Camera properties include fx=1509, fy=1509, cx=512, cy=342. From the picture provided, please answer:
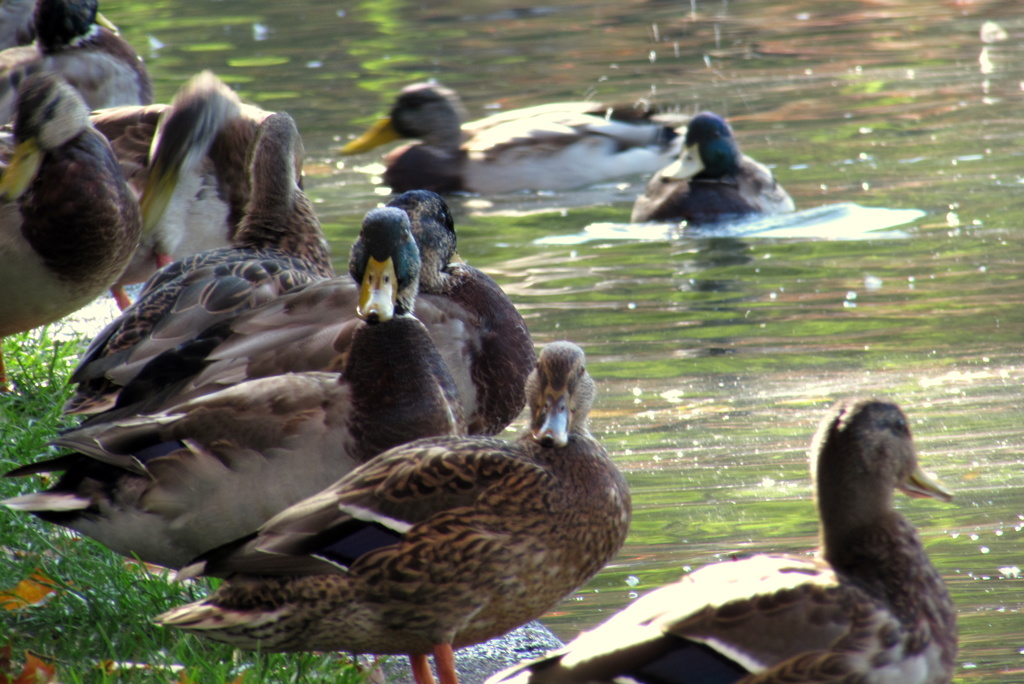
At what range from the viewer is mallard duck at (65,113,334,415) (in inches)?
196

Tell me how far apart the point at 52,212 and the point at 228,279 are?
3.24 ft

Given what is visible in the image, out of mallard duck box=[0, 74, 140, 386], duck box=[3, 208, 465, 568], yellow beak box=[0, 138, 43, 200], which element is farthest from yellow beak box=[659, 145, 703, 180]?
duck box=[3, 208, 465, 568]

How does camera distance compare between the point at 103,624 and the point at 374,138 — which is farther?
the point at 374,138

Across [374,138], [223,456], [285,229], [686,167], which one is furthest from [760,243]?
[223,456]

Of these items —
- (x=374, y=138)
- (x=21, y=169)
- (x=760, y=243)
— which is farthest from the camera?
(x=374, y=138)

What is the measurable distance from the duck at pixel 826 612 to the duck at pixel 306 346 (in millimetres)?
1662

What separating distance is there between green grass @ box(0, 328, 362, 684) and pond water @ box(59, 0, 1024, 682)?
141 centimetres

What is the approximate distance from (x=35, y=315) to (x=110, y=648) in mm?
2433

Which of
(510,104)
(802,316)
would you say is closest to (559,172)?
(510,104)

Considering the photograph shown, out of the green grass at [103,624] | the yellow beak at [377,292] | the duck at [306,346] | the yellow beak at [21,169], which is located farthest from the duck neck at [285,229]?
the yellow beak at [377,292]

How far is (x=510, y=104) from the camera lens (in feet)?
52.9

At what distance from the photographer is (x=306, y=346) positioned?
15.6 feet

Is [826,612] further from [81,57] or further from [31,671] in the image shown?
[81,57]

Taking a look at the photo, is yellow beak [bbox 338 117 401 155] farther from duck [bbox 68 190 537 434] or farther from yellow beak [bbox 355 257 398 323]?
yellow beak [bbox 355 257 398 323]
